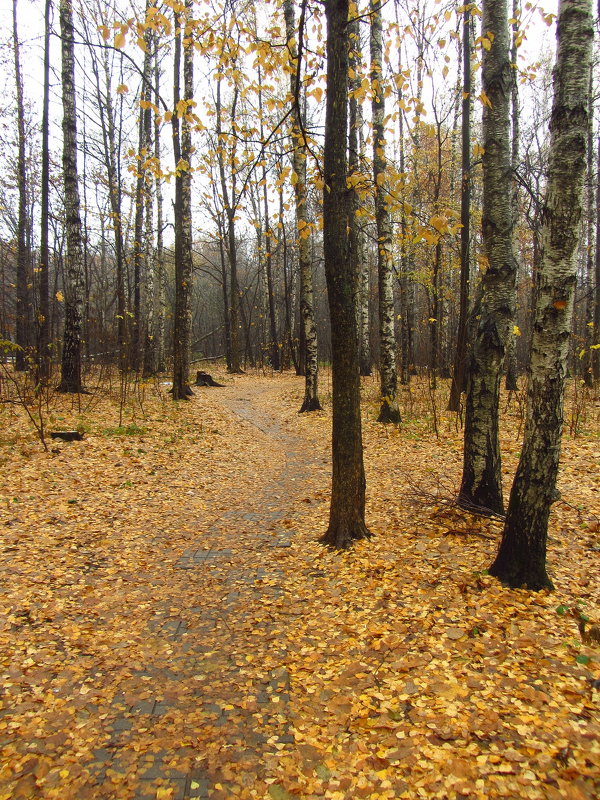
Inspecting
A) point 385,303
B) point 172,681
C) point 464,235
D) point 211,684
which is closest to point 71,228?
point 385,303

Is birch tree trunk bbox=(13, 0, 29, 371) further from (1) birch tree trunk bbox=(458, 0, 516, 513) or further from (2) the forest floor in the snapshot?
(1) birch tree trunk bbox=(458, 0, 516, 513)

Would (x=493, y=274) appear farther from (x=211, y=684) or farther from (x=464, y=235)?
(x=464, y=235)

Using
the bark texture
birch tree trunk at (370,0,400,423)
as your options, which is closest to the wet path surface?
the bark texture

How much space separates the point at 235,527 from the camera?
607 centimetres

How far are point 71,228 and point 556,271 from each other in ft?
38.2

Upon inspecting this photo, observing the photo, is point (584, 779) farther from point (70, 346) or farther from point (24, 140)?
point (24, 140)

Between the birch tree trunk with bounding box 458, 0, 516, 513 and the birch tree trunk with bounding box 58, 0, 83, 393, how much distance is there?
994 centimetres

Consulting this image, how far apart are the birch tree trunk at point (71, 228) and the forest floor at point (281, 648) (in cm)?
536

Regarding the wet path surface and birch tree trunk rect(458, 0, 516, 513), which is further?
birch tree trunk rect(458, 0, 516, 513)

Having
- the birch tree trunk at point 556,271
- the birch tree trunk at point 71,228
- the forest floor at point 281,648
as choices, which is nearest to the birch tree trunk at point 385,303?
the forest floor at point 281,648

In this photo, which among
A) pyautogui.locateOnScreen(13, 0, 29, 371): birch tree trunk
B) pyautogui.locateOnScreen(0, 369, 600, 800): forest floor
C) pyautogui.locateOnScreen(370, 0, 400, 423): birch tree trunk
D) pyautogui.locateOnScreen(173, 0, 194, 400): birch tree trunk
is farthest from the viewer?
pyautogui.locateOnScreen(13, 0, 29, 371): birch tree trunk

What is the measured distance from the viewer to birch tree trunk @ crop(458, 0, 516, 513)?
16.9ft

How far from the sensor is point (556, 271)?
3469 millimetres

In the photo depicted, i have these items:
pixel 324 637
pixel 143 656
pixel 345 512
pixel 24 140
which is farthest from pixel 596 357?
pixel 24 140
